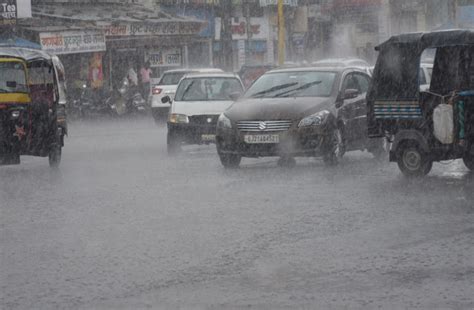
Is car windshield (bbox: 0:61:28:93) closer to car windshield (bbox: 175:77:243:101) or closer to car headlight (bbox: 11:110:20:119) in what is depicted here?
car headlight (bbox: 11:110:20:119)

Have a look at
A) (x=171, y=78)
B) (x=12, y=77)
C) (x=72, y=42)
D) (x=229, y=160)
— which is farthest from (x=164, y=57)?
(x=229, y=160)

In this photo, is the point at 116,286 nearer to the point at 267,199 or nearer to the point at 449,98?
the point at 267,199

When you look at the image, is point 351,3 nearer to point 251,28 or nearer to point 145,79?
point 251,28

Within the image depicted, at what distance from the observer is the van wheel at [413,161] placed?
628 inches

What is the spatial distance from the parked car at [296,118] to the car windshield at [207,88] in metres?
3.85

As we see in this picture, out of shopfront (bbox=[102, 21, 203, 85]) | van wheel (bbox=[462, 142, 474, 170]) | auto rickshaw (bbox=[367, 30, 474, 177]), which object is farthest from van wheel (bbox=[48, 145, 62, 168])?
shopfront (bbox=[102, 21, 203, 85])

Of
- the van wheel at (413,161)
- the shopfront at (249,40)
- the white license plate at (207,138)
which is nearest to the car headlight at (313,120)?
the van wheel at (413,161)

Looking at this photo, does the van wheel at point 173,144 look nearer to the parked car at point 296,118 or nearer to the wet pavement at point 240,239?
the parked car at point 296,118

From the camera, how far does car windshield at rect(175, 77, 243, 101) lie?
23.7m

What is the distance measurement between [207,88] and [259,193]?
968 centimetres

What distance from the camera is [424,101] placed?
52.0 feet

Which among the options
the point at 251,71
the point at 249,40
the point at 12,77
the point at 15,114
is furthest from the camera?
the point at 249,40

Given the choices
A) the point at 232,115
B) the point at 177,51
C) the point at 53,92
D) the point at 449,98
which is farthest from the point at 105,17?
the point at 449,98

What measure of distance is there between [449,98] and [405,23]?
220 feet
